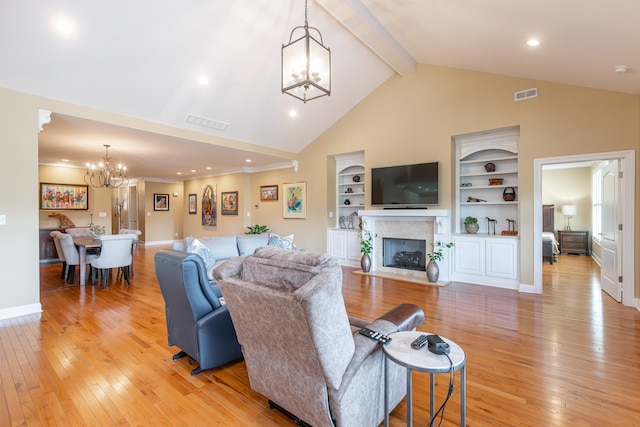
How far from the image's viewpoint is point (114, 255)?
498 centimetres

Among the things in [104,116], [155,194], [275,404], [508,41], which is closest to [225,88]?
[104,116]

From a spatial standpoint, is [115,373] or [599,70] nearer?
[115,373]

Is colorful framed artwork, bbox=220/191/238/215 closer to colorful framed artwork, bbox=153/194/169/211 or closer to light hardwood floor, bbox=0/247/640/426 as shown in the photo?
colorful framed artwork, bbox=153/194/169/211

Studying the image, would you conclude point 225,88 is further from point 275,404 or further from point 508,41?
point 275,404

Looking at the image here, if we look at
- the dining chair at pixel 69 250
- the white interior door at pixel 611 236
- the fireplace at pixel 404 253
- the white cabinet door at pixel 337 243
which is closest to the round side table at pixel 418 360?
the white interior door at pixel 611 236

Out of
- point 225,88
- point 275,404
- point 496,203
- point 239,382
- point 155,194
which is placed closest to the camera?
point 275,404

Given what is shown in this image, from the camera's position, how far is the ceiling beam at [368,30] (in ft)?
11.8

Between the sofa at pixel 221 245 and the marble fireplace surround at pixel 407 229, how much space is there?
6.73 ft

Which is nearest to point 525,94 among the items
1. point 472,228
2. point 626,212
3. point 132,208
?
point 626,212

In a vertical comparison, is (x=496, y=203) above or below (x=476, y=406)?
above

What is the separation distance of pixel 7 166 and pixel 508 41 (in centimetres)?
614

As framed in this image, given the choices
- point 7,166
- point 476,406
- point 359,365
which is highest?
point 7,166

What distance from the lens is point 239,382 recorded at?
222 cm

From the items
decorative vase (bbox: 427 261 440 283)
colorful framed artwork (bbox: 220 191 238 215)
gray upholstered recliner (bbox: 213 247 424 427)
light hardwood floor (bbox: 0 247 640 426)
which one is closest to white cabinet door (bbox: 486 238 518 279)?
light hardwood floor (bbox: 0 247 640 426)
